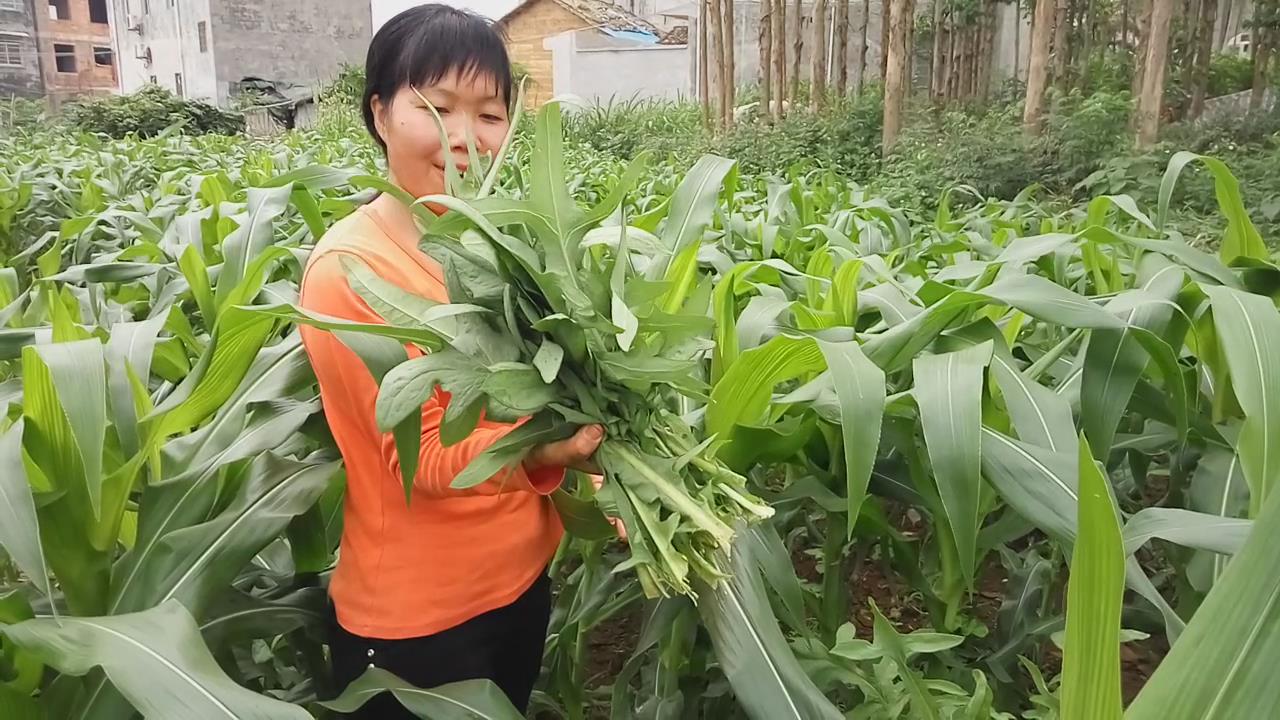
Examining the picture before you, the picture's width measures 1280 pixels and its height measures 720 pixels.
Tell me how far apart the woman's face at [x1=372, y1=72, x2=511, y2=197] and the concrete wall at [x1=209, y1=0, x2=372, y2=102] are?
21543mm

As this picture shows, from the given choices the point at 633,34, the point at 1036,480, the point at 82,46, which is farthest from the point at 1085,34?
the point at 82,46

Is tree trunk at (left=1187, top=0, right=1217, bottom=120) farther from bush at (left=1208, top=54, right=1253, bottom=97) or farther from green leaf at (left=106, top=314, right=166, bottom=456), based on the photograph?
green leaf at (left=106, top=314, right=166, bottom=456)

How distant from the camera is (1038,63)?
5121mm

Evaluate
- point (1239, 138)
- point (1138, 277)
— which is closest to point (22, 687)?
point (1138, 277)

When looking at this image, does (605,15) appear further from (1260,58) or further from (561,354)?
(561,354)

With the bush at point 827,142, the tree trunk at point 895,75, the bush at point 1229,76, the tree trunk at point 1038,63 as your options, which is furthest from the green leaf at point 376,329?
the bush at point 1229,76

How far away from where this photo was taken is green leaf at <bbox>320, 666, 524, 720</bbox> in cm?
93

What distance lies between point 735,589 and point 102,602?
672mm

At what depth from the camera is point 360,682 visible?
95cm

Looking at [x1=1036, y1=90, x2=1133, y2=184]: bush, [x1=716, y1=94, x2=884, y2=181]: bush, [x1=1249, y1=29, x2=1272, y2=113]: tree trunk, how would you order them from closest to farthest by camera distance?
[x1=1036, y1=90, x2=1133, y2=184]: bush, [x1=1249, y1=29, x2=1272, y2=113]: tree trunk, [x1=716, y1=94, x2=884, y2=181]: bush

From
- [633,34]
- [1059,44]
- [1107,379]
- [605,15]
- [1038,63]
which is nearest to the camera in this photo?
[1107,379]

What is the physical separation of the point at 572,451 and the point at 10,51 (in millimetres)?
25361

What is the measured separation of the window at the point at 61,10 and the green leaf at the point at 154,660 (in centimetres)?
3163

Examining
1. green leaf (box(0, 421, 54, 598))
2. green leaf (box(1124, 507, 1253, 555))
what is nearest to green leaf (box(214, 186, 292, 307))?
green leaf (box(0, 421, 54, 598))
